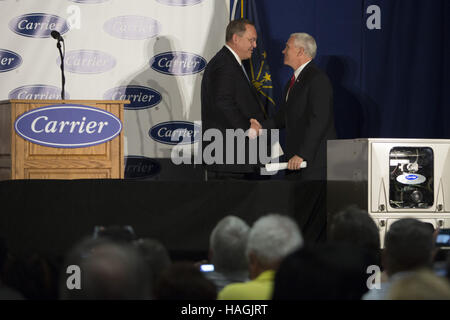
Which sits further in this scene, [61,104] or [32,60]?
[32,60]

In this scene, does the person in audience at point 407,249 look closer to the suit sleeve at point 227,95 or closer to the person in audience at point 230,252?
the person in audience at point 230,252

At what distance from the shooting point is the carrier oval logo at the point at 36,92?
649 centimetres

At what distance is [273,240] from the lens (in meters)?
2.40

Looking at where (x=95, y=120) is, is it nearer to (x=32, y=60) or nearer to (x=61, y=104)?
(x=61, y=104)

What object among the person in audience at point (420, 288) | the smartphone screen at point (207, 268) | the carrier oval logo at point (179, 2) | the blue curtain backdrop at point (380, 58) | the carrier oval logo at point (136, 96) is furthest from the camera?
the blue curtain backdrop at point (380, 58)

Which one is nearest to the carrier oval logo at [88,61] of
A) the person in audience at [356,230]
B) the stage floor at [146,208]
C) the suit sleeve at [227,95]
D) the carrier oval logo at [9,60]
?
the carrier oval logo at [9,60]

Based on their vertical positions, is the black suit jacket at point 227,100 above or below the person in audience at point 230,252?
above

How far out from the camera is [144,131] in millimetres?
6773

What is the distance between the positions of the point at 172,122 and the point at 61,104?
80.2 inches

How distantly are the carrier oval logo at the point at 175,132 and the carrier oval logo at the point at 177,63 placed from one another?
0.55m

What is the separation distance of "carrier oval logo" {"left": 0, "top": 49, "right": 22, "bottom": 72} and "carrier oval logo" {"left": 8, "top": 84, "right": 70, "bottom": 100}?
23 cm

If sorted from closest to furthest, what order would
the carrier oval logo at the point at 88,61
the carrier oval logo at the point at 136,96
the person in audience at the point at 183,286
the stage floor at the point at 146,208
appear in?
1. the person in audience at the point at 183,286
2. the stage floor at the point at 146,208
3. the carrier oval logo at the point at 88,61
4. the carrier oval logo at the point at 136,96
